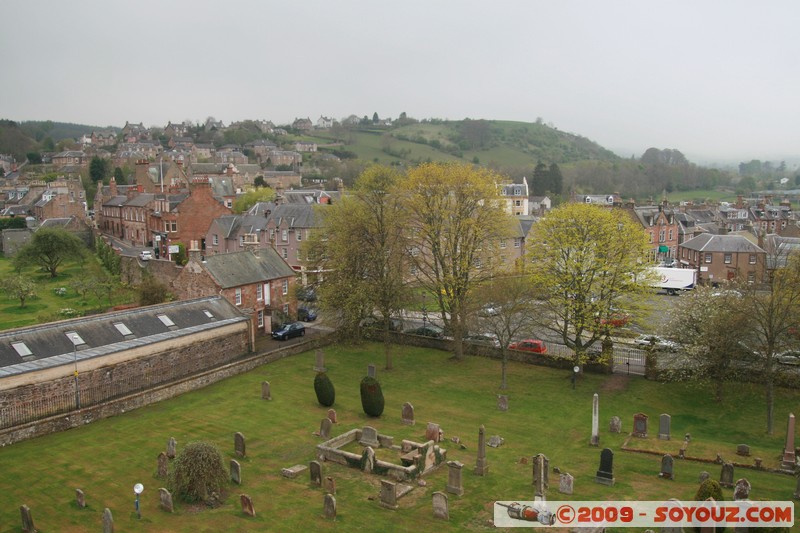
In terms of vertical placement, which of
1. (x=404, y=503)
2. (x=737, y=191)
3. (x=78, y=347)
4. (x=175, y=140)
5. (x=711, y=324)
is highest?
(x=175, y=140)

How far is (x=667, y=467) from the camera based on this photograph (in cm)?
2181

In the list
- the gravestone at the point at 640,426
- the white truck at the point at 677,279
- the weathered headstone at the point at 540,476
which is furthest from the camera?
the white truck at the point at 677,279

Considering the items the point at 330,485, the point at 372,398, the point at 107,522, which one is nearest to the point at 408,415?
the point at 372,398

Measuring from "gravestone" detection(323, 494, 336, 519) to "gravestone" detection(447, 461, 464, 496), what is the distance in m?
4.26

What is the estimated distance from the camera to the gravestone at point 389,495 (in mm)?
19641

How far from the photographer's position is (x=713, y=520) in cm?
1717

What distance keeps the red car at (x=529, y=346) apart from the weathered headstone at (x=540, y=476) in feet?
59.1

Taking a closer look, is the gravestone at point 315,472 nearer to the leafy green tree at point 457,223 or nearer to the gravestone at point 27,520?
the gravestone at point 27,520

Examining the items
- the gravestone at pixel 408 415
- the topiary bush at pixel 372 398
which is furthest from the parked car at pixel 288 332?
the gravestone at pixel 408 415

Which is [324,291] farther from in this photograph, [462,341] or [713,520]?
[713,520]

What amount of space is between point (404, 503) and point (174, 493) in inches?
303

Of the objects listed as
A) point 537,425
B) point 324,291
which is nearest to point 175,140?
point 324,291

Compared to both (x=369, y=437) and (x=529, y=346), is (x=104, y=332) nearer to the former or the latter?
(x=369, y=437)

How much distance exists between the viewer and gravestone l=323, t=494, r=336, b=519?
62.2 feet
